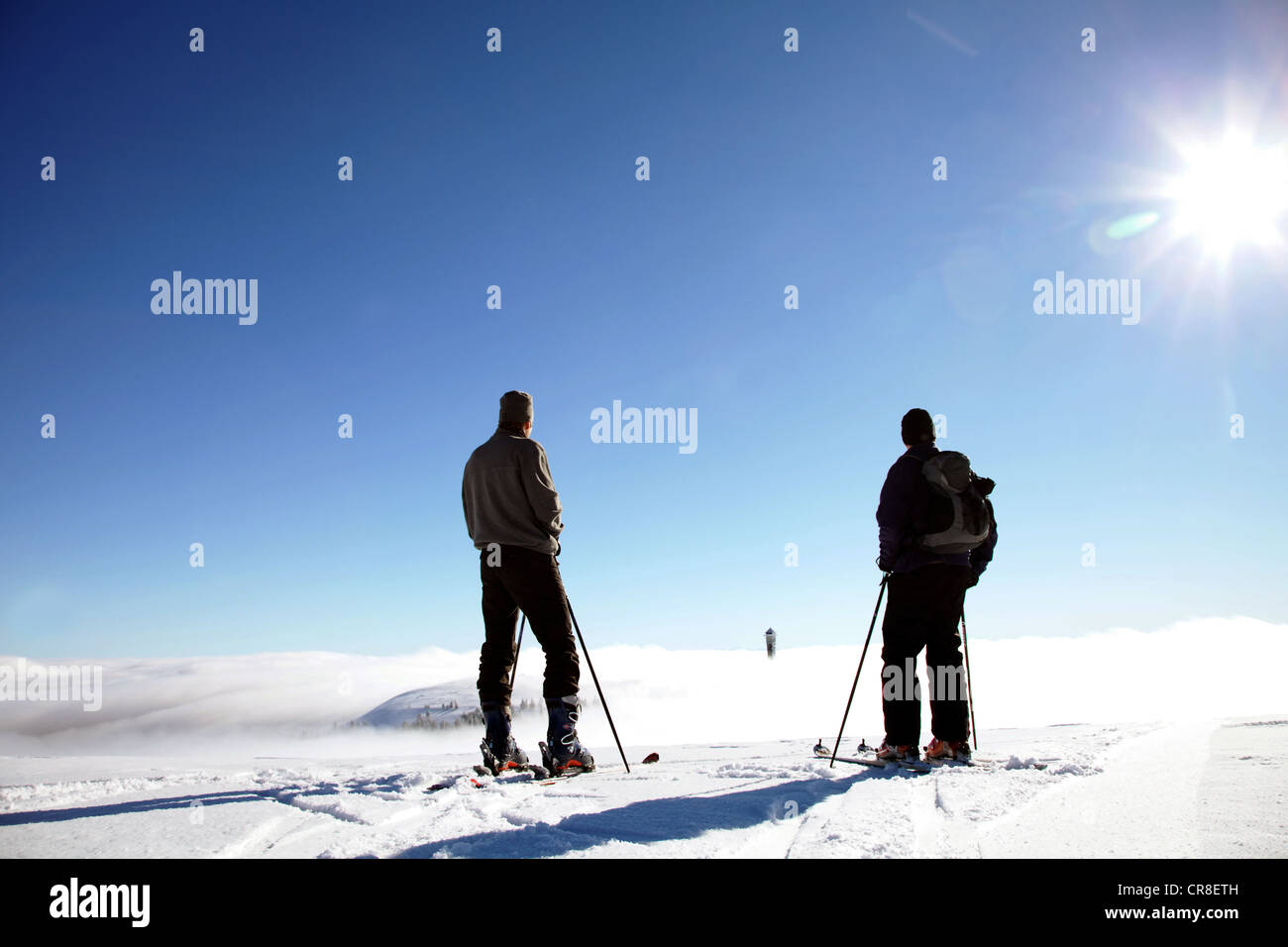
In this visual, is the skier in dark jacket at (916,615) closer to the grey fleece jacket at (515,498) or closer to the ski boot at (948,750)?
the ski boot at (948,750)

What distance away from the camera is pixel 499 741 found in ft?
16.4

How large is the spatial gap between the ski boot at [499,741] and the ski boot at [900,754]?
110 inches

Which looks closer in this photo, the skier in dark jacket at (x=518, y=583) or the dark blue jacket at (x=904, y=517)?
the skier in dark jacket at (x=518, y=583)

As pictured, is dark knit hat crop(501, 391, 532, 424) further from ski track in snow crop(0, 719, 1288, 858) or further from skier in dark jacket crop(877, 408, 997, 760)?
skier in dark jacket crop(877, 408, 997, 760)

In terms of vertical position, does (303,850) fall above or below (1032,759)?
above

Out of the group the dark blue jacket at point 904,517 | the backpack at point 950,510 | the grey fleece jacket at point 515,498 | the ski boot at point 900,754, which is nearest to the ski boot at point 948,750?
the ski boot at point 900,754

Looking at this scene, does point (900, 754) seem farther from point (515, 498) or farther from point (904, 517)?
point (515, 498)

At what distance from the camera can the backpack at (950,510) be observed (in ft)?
17.0
